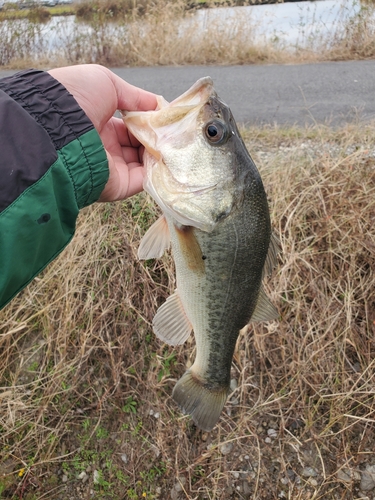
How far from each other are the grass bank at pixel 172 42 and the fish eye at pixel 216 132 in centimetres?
788

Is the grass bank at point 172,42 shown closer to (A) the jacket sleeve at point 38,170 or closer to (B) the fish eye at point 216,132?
(B) the fish eye at point 216,132

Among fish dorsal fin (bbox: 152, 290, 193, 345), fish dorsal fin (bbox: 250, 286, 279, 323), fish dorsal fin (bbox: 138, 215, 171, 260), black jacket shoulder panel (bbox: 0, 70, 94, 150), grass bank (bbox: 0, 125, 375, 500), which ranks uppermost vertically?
black jacket shoulder panel (bbox: 0, 70, 94, 150)

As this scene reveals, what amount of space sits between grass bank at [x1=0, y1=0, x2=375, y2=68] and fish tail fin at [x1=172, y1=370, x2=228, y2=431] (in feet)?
27.1

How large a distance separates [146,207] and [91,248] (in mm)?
616

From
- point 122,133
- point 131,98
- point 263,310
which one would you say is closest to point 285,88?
point 122,133

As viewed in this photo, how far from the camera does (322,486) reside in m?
2.86

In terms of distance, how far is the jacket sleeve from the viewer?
1.54m

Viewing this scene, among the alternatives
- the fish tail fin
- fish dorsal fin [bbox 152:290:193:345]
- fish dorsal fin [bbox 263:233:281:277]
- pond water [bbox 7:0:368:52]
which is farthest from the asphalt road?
the fish tail fin

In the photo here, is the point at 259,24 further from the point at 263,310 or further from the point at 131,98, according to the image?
the point at 263,310

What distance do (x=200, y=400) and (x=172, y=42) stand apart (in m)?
9.45

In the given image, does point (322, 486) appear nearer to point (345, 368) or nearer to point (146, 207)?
point (345, 368)

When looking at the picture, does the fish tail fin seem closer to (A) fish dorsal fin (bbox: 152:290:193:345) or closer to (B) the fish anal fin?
(A) fish dorsal fin (bbox: 152:290:193:345)

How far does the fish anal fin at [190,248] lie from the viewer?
179cm

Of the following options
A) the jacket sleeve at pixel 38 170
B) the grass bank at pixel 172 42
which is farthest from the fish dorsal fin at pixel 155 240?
the grass bank at pixel 172 42
